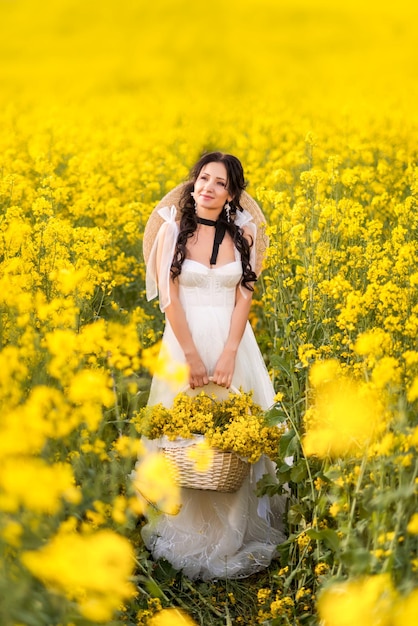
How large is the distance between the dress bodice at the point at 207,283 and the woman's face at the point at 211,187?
0.25 meters

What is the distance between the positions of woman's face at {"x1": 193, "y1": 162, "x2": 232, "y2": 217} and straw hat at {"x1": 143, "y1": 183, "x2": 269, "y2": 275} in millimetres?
202

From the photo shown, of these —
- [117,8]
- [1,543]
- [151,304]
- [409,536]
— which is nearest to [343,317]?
[409,536]

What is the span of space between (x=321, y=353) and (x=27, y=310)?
3.72 ft

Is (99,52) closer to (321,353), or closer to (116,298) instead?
(116,298)

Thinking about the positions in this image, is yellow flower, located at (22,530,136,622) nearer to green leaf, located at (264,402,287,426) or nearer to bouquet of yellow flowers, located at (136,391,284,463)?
bouquet of yellow flowers, located at (136,391,284,463)

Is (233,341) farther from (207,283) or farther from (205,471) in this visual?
(205,471)

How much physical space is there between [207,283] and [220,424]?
65 cm

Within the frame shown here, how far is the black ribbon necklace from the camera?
386cm

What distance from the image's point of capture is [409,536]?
2422 mm

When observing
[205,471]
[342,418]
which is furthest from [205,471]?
[342,418]

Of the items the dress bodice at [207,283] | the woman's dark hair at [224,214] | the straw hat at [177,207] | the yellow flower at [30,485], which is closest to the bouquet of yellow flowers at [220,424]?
the dress bodice at [207,283]

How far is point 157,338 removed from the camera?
508 centimetres

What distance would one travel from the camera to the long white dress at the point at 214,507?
383 cm

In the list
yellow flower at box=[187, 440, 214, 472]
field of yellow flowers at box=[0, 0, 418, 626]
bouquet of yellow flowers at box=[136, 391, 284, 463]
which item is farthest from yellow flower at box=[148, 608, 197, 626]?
bouquet of yellow flowers at box=[136, 391, 284, 463]
